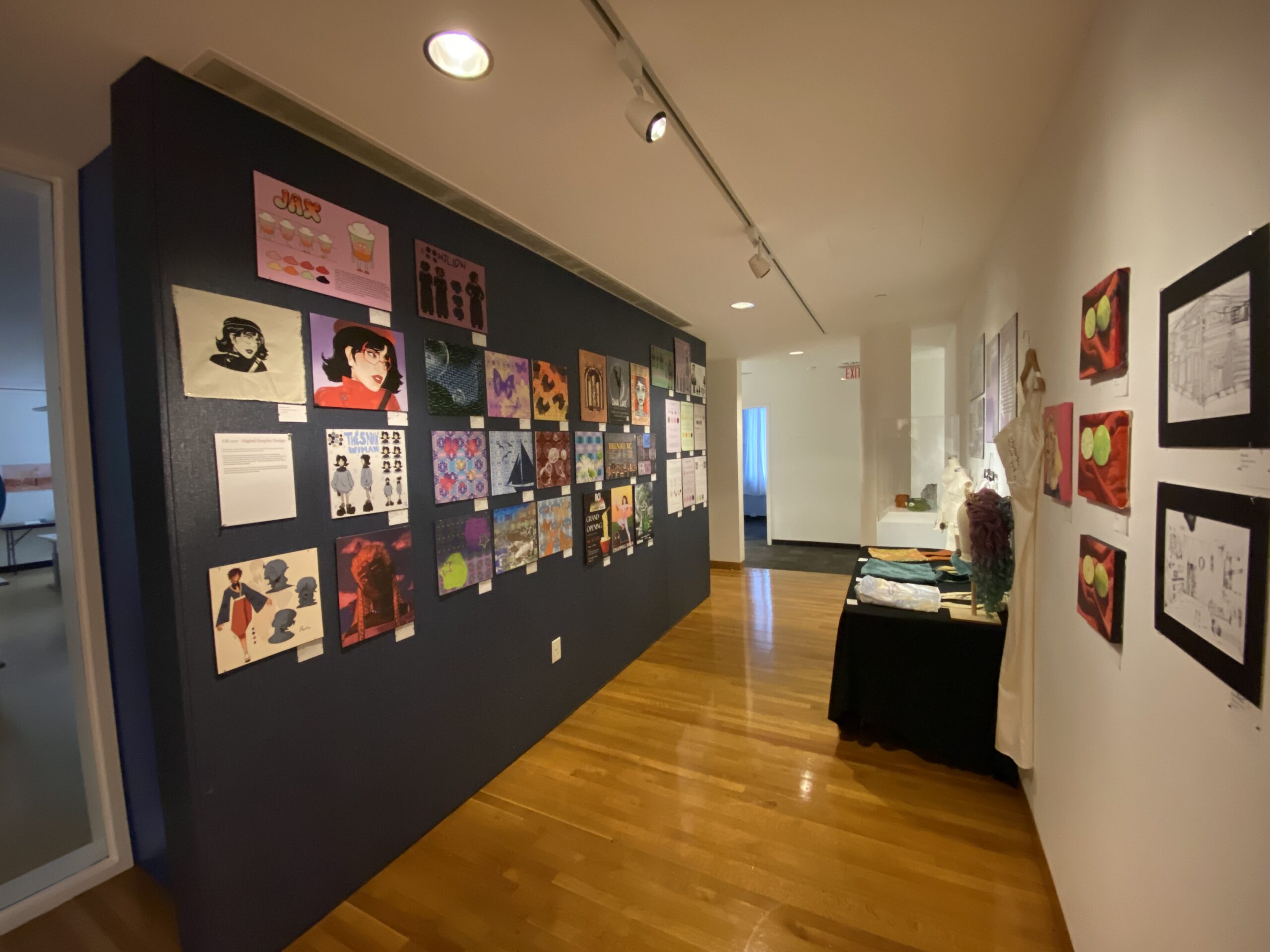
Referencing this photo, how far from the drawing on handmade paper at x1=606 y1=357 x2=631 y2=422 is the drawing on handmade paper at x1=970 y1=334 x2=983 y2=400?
7.52 ft

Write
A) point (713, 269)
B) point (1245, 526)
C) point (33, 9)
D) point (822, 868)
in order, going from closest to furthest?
point (1245, 526)
point (33, 9)
point (822, 868)
point (713, 269)

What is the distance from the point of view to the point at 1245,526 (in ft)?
2.33

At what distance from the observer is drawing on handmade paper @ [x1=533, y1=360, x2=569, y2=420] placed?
8.85 feet

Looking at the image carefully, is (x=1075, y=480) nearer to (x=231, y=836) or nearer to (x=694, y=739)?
(x=694, y=739)

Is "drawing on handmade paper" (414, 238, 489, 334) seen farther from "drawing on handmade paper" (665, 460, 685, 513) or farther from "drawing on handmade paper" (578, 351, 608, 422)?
"drawing on handmade paper" (665, 460, 685, 513)

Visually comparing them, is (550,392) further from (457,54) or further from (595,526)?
(457,54)

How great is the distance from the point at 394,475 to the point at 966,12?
216 centimetres

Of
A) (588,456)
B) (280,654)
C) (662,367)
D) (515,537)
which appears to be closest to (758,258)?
(588,456)

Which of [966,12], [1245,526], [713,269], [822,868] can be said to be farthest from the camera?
[713,269]

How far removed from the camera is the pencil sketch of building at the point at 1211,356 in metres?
0.71

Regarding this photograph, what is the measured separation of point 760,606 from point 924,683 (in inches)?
99.5

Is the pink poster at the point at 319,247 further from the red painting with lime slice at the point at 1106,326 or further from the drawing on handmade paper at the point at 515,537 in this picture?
the red painting with lime slice at the point at 1106,326

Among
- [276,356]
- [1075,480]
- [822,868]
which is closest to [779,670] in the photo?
[822,868]

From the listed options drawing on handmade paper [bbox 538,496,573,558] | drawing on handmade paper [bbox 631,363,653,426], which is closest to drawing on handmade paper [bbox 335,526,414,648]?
drawing on handmade paper [bbox 538,496,573,558]
